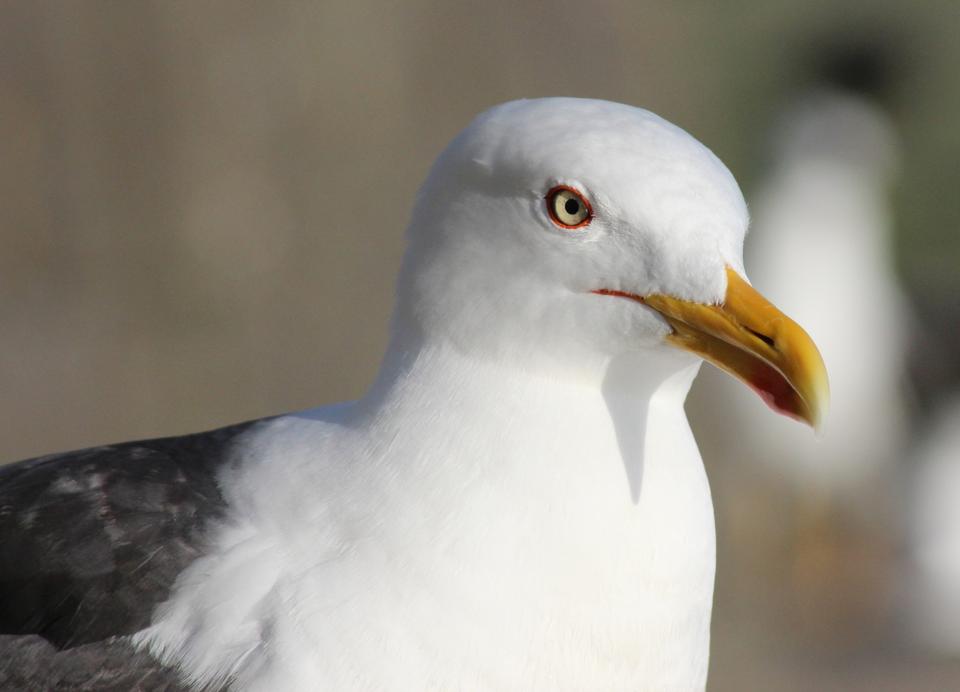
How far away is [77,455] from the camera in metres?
2.61

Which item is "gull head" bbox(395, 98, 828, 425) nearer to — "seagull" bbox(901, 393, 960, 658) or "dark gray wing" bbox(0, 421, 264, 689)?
"dark gray wing" bbox(0, 421, 264, 689)

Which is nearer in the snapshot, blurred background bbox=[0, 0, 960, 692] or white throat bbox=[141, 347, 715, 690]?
white throat bbox=[141, 347, 715, 690]

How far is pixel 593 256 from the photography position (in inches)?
88.6

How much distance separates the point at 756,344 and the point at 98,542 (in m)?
1.04

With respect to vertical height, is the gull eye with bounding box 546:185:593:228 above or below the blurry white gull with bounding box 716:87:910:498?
above

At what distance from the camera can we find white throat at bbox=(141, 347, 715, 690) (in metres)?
2.21

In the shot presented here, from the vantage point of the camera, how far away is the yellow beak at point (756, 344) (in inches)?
83.9

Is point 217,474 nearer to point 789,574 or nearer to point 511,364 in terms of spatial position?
point 511,364

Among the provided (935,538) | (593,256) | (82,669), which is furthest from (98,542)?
(935,538)

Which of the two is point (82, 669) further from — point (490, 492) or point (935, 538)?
point (935, 538)

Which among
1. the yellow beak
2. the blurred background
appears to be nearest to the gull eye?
the yellow beak

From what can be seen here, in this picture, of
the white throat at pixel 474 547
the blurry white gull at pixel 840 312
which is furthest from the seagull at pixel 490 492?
the blurry white gull at pixel 840 312

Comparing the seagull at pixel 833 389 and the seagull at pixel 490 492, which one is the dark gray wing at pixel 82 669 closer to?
the seagull at pixel 490 492

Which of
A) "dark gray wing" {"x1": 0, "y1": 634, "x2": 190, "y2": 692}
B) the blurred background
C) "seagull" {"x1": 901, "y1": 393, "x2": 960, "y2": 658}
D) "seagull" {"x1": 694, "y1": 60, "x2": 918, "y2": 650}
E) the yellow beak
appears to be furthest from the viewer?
"seagull" {"x1": 694, "y1": 60, "x2": 918, "y2": 650}
